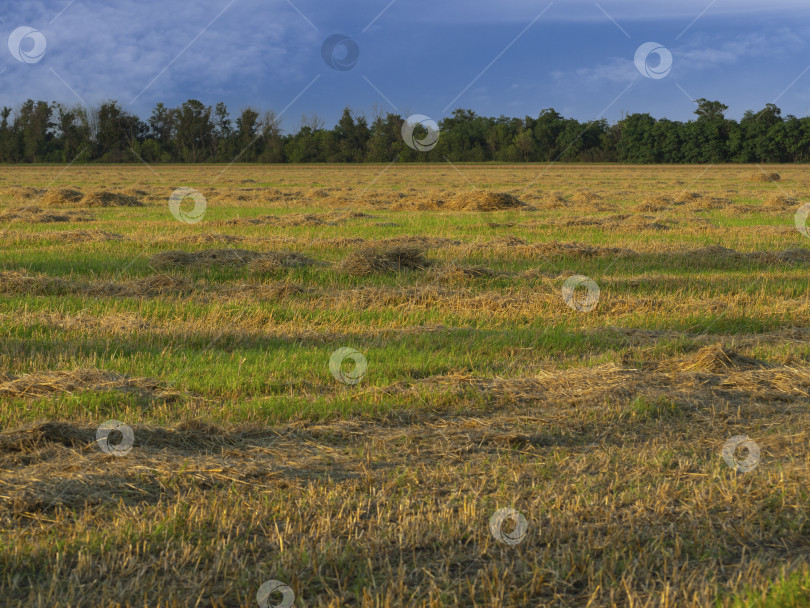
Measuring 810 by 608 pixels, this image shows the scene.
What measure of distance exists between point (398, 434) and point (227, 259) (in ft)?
29.1

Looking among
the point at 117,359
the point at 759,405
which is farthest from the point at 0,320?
the point at 759,405

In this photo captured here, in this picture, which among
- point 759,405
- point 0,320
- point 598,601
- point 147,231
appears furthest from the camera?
point 147,231

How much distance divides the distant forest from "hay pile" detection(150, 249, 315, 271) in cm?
7623

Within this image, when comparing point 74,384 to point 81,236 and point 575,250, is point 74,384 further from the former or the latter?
point 81,236

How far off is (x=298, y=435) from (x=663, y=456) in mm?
2718

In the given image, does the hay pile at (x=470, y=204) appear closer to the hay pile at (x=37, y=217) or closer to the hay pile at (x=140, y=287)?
the hay pile at (x=37, y=217)

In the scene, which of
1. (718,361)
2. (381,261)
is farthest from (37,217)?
(718,361)

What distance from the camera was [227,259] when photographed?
14.1 m

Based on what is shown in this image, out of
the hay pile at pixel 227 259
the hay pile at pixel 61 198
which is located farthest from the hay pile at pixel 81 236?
the hay pile at pixel 61 198

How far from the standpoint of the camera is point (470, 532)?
171 inches

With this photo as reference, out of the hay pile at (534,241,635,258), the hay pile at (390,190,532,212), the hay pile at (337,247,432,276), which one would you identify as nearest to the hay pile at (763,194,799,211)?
the hay pile at (390,190,532,212)

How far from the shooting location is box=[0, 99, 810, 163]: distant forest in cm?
8962

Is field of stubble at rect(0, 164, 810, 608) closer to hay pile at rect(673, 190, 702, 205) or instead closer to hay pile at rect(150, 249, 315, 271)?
hay pile at rect(150, 249, 315, 271)

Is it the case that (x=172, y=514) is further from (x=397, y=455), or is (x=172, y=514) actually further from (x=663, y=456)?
(x=663, y=456)
